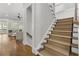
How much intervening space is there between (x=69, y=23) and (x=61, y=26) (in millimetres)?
239

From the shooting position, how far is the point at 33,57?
99.9 inches

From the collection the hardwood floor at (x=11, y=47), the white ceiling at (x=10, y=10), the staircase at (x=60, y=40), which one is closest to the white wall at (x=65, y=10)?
the staircase at (x=60, y=40)

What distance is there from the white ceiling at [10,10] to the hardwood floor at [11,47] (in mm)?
379

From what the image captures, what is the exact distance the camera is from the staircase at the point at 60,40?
8.20 ft

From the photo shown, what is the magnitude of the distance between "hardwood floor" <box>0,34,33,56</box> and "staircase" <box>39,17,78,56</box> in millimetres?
332

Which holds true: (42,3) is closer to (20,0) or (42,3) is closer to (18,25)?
(20,0)

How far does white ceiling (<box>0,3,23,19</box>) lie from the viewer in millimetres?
2543

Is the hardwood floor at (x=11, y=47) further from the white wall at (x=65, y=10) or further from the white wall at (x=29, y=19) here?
the white wall at (x=65, y=10)

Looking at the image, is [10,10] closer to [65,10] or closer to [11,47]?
[11,47]

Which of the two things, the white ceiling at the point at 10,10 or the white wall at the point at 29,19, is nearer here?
the white ceiling at the point at 10,10

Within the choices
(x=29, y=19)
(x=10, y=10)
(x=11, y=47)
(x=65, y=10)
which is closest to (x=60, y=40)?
(x=65, y=10)

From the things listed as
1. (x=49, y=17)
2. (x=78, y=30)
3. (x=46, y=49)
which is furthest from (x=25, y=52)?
(x=78, y=30)

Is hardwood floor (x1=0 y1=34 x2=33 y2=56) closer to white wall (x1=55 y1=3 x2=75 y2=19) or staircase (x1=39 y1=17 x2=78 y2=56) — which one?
staircase (x1=39 y1=17 x2=78 y2=56)

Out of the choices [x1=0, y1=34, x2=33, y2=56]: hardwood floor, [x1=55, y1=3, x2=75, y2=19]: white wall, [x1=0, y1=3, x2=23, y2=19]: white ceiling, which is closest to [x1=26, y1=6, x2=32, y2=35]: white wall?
[x1=0, y1=3, x2=23, y2=19]: white ceiling
